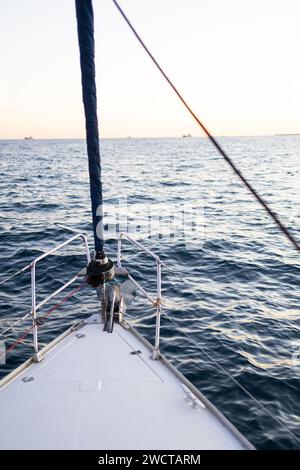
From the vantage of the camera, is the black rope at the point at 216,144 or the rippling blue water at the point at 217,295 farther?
the rippling blue water at the point at 217,295

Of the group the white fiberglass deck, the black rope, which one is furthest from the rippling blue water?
the black rope

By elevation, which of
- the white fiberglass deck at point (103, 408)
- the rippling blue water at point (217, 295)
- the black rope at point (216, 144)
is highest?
the black rope at point (216, 144)

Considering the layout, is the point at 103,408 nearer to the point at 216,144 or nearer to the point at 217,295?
the point at 216,144

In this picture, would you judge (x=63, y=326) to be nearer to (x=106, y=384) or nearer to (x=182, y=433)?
(x=106, y=384)

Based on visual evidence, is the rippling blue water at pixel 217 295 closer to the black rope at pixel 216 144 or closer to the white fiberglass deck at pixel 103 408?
the white fiberglass deck at pixel 103 408

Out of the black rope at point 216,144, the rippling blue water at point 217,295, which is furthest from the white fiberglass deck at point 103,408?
the black rope at point 216,144

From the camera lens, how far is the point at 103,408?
4.00 metres

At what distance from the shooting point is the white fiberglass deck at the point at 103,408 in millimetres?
3604

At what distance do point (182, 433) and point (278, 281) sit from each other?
896 cm

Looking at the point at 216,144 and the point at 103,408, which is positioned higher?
the point at 216,144

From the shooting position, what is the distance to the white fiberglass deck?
3.60 meters

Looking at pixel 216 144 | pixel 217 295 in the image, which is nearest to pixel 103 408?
pixel 216 144

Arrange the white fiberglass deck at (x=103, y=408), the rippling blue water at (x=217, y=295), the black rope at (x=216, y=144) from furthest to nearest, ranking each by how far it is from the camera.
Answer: the rippling blue water at (x=217, y=295)
the white fiberglass deck at (x=103, y=408)
the black rope at (x=216, y=144)
